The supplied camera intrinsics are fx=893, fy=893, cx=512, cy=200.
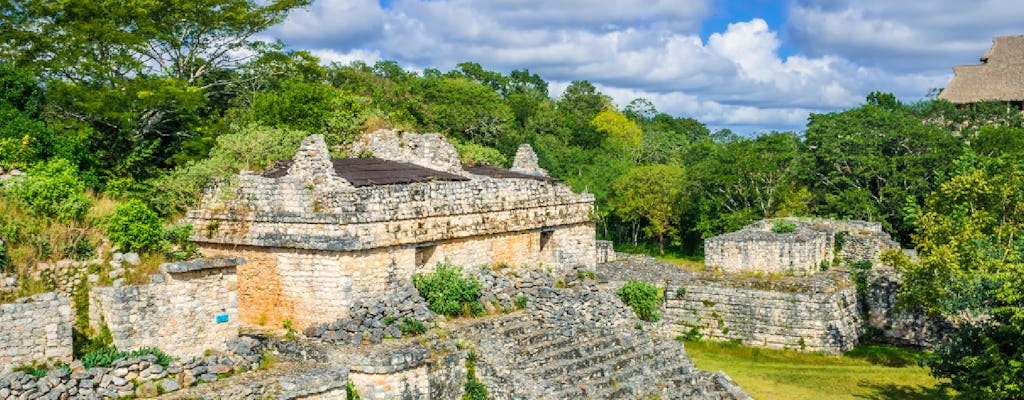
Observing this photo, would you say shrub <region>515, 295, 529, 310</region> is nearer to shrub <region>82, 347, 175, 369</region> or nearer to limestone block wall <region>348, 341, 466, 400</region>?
limestone block wall <region>348, 341, 466, 400</region>

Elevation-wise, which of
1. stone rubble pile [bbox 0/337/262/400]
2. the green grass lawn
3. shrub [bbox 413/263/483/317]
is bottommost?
the green grass lawn

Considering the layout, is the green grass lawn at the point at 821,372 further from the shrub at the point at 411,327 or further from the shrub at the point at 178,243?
the shrub at the point at 178,243

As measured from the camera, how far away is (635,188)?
4634 centimetres

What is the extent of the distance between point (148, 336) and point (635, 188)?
35571 millimetres

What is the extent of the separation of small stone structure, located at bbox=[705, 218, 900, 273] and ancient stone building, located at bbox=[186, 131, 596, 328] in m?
12.6

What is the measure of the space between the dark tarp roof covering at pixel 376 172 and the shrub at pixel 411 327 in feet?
9.06

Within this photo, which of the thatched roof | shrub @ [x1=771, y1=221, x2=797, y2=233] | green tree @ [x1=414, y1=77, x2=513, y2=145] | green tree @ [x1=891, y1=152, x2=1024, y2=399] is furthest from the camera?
the thatched roof

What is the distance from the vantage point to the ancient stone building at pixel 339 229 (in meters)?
15.1

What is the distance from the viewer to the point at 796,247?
2828 cm

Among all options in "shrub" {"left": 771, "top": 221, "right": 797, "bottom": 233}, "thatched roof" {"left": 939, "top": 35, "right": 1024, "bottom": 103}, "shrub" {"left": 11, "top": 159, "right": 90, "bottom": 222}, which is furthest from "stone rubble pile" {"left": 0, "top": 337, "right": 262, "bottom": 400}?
"thatched roof" {"left": 939, "top": 35, "right": 1024, "bottom": 103}

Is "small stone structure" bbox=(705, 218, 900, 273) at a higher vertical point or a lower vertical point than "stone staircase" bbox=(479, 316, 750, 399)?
higher

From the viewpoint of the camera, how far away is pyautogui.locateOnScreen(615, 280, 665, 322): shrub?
62.4 ft

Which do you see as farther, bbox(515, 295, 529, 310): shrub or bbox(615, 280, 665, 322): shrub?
bbox(615, 280, 665, 322): shrub

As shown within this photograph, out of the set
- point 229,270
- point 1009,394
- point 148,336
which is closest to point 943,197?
point 1009,394
